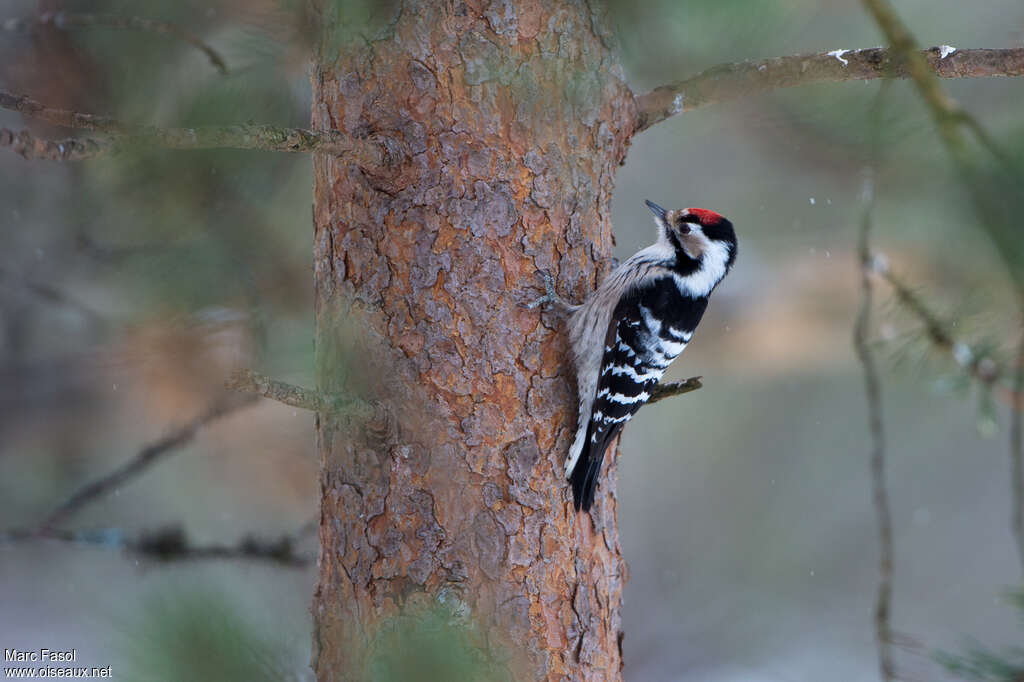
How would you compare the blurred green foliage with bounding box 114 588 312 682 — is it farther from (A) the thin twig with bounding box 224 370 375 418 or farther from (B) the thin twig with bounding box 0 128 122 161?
(B) the thin twig with bounding box 0 128 122 161

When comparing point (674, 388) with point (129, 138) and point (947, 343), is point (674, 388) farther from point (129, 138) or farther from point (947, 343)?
point (129, 138)

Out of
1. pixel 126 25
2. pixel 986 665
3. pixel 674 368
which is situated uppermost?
pixel 674 368

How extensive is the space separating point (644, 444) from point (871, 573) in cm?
180

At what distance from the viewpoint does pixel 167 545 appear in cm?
280

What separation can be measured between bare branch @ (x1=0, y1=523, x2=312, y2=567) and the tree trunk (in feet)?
2.49

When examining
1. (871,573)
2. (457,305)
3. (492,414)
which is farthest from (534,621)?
(871,573)

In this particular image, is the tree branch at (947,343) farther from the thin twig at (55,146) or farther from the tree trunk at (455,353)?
the thin twig at (55,146)

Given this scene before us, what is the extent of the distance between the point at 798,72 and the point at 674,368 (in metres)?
3.43

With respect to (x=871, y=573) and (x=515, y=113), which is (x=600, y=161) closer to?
(x=515, y=113)

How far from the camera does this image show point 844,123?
257 centimetres

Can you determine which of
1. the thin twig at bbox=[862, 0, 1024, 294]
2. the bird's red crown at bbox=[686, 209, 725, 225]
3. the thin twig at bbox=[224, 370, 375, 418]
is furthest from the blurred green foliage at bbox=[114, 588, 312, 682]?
the bird's red crown at bbox=[686, 209, 725, 225]

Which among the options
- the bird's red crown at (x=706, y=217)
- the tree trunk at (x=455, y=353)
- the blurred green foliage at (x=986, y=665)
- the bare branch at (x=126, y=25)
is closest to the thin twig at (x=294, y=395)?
the tree trunk at (x=455, y=353)

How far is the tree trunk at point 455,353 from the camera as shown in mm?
1979

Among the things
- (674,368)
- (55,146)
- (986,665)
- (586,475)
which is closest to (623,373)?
(586,475)
